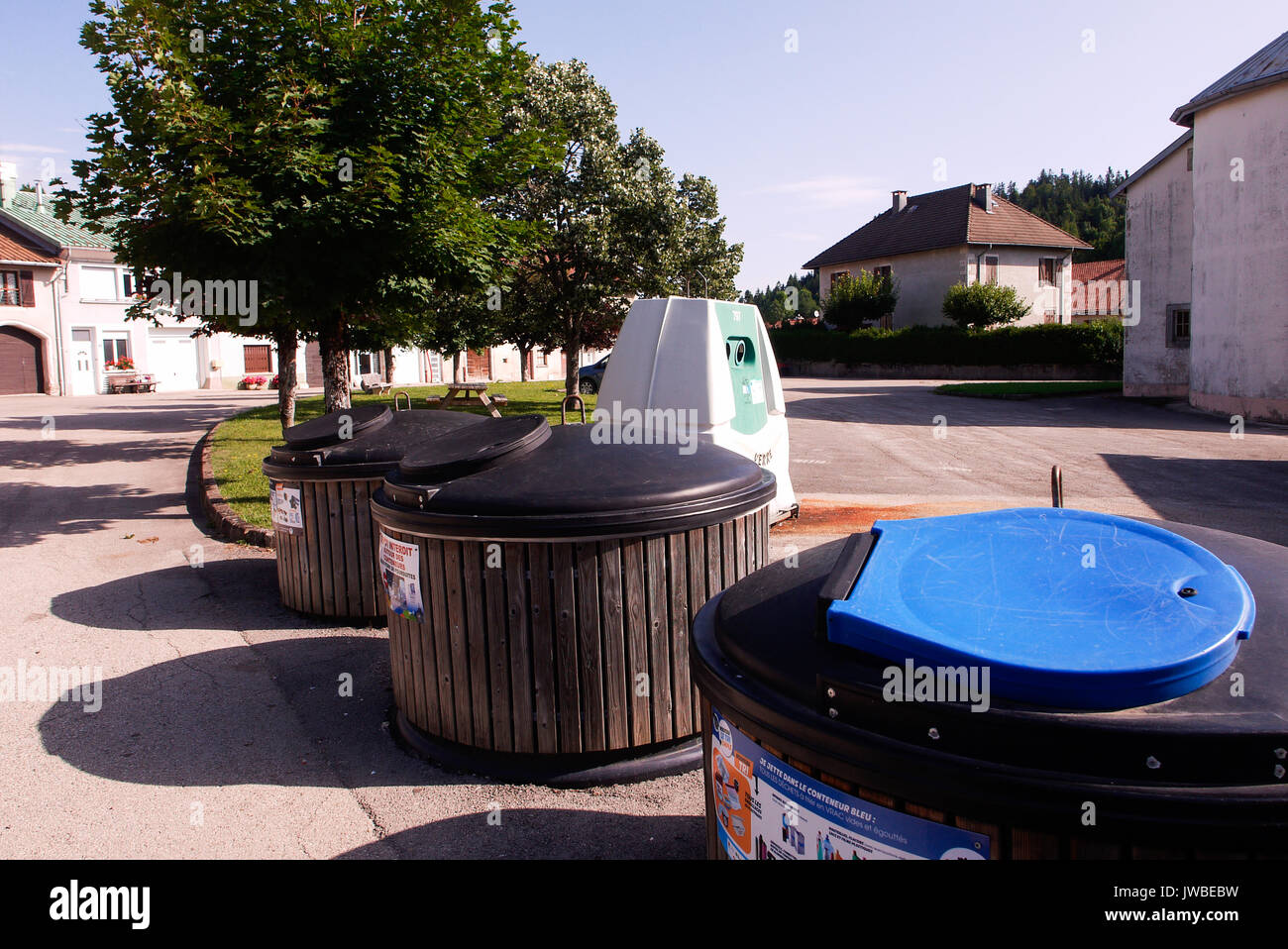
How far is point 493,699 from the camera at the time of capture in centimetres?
359

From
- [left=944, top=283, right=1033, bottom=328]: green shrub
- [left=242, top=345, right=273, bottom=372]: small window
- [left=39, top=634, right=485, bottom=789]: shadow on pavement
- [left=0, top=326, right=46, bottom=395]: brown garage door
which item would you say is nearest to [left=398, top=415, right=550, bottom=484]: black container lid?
[left=39, top=634, right=485, bottom=789]: shadow on pavement

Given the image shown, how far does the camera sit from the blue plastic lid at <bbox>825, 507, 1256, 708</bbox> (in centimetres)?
168

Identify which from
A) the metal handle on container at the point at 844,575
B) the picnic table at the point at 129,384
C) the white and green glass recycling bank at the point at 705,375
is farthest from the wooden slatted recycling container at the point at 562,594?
the picnic table at the point at 129,384

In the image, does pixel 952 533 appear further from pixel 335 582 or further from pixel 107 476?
pixel 107 476

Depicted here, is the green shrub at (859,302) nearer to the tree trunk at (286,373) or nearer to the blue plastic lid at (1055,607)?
the tree trunk at (286,373)

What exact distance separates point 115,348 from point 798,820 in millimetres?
43405

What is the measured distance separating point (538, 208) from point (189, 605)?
15.5 meters

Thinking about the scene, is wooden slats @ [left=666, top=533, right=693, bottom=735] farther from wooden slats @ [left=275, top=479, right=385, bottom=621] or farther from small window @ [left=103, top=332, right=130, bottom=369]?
small window @ [left=103, top=332, right=130, bottom=369]

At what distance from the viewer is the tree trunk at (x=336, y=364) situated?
30.7 feet

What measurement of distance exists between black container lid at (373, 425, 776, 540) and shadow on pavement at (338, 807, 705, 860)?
1.06 metres

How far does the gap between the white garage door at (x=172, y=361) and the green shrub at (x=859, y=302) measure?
2989cm

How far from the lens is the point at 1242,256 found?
18.3m

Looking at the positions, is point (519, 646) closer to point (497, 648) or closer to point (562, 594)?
point (497, 648)
